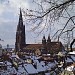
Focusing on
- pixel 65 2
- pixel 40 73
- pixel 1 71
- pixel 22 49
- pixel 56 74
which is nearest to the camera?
pixel 65 2

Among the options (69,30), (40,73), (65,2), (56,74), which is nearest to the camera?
(65,2)

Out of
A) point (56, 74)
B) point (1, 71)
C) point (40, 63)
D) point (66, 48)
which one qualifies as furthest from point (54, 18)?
point (40, 63)

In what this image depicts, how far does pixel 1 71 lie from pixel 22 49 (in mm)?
85804

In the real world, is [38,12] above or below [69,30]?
above

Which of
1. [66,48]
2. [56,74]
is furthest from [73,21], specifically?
[56,74]

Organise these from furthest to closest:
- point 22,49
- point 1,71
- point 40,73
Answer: point 22,49, point 40,73, point 1,71

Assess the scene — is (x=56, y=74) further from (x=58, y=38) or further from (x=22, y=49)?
(x=22, y=49)

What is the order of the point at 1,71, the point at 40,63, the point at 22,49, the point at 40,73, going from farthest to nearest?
the point at 22,49 < the point at 40,63 < the point at 40,73 < the point at 1,71

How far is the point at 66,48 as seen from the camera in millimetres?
5387

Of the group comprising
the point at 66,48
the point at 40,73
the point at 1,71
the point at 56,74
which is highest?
the point at 66,48

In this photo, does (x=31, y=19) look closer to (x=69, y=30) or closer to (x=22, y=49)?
(x=69, y=30)

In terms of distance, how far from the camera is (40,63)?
54000 millimetres

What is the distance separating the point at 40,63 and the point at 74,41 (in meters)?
49.0

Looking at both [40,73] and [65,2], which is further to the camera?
[40,73]
